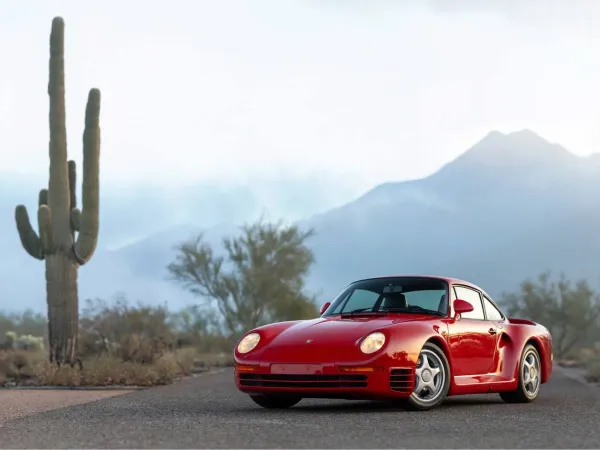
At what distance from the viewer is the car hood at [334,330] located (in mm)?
11945

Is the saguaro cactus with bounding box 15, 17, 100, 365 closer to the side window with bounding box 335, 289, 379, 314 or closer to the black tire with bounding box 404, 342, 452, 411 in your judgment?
the side window with bounding box 335, 289, 379, 314

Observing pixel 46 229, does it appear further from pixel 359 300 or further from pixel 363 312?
pixel 363 312

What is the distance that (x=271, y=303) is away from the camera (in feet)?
152

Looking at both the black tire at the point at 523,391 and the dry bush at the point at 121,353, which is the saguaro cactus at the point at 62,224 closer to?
the dry bush at the point at 121,353

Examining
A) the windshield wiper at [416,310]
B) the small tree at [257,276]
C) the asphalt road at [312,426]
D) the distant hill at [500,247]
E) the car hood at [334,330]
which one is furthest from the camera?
the distant hill at [500,247]

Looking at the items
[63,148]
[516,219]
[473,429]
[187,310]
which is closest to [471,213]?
[516,219]

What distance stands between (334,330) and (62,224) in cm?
1326

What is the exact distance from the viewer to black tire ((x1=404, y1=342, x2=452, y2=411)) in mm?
11961

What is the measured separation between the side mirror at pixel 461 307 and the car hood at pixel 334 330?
503 mm

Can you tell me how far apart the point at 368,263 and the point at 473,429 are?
182898mm

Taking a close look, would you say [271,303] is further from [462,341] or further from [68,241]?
[462,341]

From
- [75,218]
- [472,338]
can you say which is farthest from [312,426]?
[75,218]

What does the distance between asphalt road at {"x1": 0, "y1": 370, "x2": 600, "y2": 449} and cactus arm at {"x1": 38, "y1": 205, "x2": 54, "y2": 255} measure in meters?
10.0

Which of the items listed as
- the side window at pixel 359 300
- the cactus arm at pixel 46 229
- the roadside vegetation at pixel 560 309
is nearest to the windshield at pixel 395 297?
the side window at pixel 359 300
